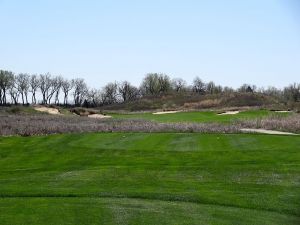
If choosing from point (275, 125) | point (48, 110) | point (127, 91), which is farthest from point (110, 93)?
point (275, 125)

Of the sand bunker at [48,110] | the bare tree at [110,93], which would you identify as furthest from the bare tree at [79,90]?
the sand bunker at [48,110]

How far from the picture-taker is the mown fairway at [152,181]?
11062 mm

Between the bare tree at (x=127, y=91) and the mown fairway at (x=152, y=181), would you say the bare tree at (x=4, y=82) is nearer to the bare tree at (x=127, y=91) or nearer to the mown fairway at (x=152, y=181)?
the bare tree at (x=127, y=91)

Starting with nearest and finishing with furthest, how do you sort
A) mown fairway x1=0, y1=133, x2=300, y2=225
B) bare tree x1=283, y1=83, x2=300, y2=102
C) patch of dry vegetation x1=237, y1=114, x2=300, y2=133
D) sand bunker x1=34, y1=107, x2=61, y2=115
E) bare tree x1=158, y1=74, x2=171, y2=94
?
1. mown fairway x1=0, y1=133, x2=300, y2=225
2. patch of dry vegetation x1=237, y1=114, x2=300, y2=133
3. sand bunker x1=34, y1=107, x2=61, y2=115
4. bare tree x1=283, y1=83, x2=300, y2=102
5. bare tree x1=158, y1=74, x2=171, y2=94

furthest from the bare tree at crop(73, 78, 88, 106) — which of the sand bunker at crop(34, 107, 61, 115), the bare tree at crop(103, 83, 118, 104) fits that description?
the sand bunker at crop(34, 107, 61, 115)

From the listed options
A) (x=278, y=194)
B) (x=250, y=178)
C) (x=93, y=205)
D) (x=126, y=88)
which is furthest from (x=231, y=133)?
(x=126, y=88)

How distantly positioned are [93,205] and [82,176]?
15.8ft

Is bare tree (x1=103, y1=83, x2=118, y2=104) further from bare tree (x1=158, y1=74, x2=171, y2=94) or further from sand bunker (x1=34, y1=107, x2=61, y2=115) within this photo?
sand bunker (x1=34, y1=107, x2=61, y2=115)

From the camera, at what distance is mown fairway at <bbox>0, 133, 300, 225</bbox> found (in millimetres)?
11062

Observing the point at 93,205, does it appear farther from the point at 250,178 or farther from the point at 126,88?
the point at 126,88

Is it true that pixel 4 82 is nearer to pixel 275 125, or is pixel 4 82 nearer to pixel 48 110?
pixel 48 110

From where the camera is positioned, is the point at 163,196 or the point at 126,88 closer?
the point at 163,196

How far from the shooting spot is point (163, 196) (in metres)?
13.1

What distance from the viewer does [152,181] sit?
605 inches
